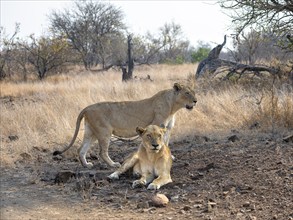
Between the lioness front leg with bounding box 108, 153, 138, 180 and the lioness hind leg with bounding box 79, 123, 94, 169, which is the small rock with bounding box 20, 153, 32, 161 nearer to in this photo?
the lioness hind leg with bounding box 79, 123, 94, 169

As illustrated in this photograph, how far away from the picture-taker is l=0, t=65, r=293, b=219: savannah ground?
16.5 ft

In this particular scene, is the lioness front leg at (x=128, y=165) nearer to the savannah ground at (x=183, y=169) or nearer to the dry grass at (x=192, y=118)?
the savannah ground at (x=183, y=169)

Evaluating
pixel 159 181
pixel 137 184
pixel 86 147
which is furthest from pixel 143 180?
pixel 86 147

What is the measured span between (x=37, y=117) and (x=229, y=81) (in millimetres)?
5402

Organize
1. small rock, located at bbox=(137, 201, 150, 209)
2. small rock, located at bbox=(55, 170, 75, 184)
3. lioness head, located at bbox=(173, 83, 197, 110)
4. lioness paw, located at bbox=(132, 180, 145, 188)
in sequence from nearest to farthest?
small rock, located at bbox=(137, 201, 150, 209) → lioness paw, located at bbox=(132, 180, 145, 188) → small rock, located at bbox=(55, 170, 75, 184) → lioness head, located at bbox=(173, 83, 197, 110)

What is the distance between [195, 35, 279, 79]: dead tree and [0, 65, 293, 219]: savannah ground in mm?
2580

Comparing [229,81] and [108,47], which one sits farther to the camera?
[108,47]

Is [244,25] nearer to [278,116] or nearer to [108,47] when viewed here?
[278,116]

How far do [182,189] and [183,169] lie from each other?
913 millimetres

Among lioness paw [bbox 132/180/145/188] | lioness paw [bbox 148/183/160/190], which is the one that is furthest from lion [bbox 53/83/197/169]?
lioness paw [bbox 148/183/160/190]

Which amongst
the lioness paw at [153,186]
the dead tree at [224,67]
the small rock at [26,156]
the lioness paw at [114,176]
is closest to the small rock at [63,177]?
the lioness paw at [114,176]

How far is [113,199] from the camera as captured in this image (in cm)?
545

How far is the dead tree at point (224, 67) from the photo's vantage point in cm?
1384

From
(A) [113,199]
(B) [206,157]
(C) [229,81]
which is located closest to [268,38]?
(C) [229,81]
